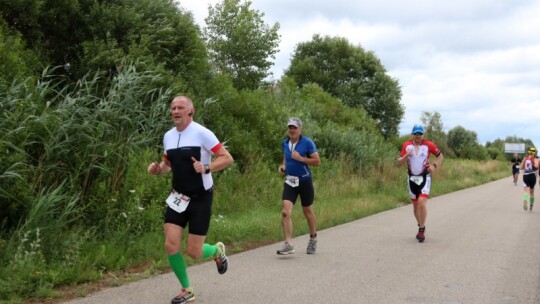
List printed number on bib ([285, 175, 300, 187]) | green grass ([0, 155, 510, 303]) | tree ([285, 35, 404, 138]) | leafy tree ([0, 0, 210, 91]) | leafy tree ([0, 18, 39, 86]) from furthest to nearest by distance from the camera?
tree ([285, 35, 404, 138])
leafy tree ([0, 0, 210, 91])
leafy tree ([0, 18, 39, 86])
printed number on bib ([285, 175, 300, 187])
green grass ([0, 155, 510, 303])

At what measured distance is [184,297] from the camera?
5211 millimetres

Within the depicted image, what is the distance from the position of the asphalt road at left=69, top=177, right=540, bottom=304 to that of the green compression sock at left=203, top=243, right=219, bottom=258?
1.32 ft

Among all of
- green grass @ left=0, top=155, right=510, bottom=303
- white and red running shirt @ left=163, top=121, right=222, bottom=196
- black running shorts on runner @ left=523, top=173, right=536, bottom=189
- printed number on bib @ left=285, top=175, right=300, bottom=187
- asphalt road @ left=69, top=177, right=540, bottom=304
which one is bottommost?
asphalt road @ left=69, top=177, right=540, bottom=304

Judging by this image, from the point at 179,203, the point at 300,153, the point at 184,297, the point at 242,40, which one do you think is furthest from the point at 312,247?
the point at 242,40

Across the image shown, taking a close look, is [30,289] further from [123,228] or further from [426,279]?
[426,279]

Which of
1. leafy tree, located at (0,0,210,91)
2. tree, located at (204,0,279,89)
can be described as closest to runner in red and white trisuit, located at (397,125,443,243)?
leafy tree, located at (0,0,210,91)

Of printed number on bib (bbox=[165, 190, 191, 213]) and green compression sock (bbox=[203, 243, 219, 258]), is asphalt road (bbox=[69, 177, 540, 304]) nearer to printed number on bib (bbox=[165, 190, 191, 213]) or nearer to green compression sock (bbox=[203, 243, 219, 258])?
green compression sock (bbox=[203, 243, 219, 258])

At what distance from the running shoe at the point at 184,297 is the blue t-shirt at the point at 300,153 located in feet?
10.5

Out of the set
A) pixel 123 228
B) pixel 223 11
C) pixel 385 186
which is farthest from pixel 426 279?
pixel 223 11

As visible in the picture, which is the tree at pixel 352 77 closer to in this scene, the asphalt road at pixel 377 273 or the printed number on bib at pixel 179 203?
the asphalt road at pixel 377 273

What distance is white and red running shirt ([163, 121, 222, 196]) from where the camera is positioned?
517 cm

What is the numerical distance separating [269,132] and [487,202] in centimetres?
806

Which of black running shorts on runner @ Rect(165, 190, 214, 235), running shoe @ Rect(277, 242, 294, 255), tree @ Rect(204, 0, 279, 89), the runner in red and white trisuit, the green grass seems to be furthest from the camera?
tree @ Rect(204, 0, 279, 89)

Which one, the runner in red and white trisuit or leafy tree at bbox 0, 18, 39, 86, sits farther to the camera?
the runner in red and white trisuit
